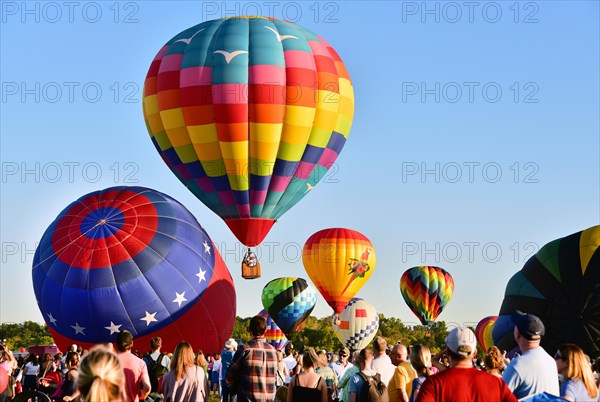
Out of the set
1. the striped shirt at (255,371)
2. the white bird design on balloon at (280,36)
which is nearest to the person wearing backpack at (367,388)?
the striped shirt at (255,371)

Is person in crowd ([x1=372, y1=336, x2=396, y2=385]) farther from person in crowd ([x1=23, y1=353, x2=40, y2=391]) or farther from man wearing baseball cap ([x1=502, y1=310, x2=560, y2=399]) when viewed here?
person in crowd ([x1=23, y1=353, x2=40, y2=391])

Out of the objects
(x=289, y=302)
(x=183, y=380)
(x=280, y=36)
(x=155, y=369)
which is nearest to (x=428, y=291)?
(x=289, y=302)

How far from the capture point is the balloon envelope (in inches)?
899

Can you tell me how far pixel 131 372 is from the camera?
756 cm

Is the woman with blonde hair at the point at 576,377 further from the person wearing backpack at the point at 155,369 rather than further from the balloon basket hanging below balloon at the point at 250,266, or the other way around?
the balloon basket hanging below balloon at the point at 250,266

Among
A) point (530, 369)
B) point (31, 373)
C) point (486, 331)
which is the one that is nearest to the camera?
point (530, 369)

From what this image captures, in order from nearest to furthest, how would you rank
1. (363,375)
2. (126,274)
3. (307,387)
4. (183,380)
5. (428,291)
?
(183,380), (307,387), (363,375), (126,274), (428,291)

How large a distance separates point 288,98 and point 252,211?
3.13 metres

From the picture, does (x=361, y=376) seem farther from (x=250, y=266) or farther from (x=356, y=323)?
(x=356, y=323)

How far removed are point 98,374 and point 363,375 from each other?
13.6 ft

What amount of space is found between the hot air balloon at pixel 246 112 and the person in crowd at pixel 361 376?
15.1 meters

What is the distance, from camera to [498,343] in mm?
18453

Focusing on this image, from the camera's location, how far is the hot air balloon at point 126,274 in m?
19.1

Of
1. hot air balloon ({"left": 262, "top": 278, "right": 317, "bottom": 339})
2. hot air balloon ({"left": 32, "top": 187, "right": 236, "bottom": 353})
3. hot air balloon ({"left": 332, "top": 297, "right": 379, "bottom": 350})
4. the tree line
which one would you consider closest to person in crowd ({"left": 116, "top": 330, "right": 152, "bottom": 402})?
hot air balloon ({"left": 32, "top": 187, "right": 236, "bottom": 353})
